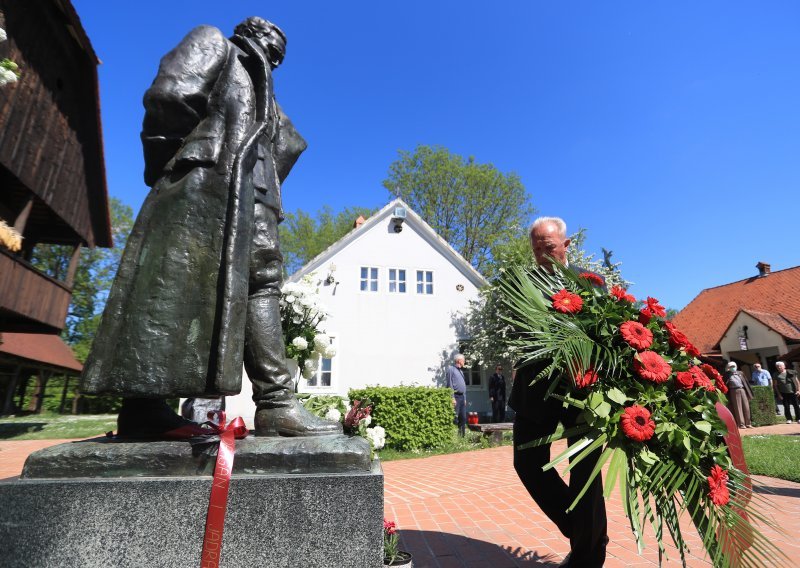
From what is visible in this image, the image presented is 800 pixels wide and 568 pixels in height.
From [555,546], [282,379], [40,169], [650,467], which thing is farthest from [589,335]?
[40,169]

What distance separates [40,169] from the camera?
1206cm

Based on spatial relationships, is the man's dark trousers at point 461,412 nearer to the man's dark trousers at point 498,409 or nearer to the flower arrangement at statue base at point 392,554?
the man's dark trousers at point 498,409

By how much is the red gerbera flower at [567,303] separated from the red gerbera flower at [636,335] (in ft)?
0.68

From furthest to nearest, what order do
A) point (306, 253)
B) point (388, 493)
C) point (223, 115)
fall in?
point (306, 253) < point (388, 493) < point (223, 115)

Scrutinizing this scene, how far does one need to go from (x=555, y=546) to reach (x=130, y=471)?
2761 millimetres

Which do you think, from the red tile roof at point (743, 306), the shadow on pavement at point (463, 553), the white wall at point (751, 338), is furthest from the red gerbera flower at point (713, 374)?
the white wall at point (751, 338)

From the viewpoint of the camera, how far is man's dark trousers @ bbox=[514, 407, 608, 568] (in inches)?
90.2

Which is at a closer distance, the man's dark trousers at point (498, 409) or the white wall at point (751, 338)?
the man's dark trousers at point (498, 409)

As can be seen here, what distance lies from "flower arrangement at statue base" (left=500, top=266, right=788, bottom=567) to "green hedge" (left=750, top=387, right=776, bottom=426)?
1457 cm

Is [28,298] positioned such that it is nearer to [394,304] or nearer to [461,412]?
[394,304]

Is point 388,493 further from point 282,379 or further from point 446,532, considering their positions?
point 282,379

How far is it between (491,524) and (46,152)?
48.1 ft

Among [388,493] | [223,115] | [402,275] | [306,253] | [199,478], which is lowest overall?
[388,493]

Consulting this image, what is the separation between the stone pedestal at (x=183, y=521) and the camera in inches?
60.9
